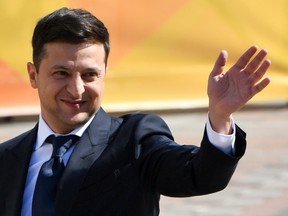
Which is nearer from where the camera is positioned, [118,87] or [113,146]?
[113,146]

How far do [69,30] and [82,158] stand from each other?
0.38 meters

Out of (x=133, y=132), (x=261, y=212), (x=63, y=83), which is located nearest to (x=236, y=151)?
(x=133, y=132)

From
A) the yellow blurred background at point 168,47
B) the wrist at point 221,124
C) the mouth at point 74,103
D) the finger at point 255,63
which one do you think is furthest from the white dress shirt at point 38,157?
the yellow blurred background at point 168,47

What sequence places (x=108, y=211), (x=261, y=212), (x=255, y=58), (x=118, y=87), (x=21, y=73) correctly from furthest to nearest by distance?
(x=118, y=87)
(x=21, y=73)
(x=261, y=212)
(x=108, y=211)
(x=255, y=58)

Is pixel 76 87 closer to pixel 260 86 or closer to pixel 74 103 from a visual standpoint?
pixel 74 103

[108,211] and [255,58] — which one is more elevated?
[255,58]

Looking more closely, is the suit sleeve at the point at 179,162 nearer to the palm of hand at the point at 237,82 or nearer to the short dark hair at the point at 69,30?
the palm of hand at the point at 237,82

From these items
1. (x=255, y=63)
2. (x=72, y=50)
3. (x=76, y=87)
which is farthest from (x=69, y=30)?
(x=255, y=63)

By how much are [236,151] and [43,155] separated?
2.13ft

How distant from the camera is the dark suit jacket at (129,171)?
2428 millimetres

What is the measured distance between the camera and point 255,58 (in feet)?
7.81

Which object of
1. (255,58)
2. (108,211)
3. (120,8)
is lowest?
(120,8)

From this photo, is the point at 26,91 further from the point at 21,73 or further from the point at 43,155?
the point at 43,155

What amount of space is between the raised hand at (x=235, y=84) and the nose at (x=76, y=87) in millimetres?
402
